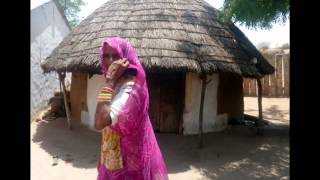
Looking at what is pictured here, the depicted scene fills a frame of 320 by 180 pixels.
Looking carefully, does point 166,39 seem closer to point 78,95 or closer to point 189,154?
point 189,154

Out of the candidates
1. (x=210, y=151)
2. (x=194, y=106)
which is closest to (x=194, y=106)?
(x=194, y=106)

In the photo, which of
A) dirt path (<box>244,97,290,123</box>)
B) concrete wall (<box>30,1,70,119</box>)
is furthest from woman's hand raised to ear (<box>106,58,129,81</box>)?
dirt path (<box>244,97,290,123</box>)

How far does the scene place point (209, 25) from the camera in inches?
389

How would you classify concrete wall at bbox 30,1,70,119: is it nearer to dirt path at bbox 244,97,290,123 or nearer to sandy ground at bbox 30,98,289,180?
sandy ground at bbox 30,98,289,180

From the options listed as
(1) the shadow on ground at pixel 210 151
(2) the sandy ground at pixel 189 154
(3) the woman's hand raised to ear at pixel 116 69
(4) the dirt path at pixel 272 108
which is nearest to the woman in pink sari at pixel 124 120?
(3) the woman's hand raised to ear at pixel 116 69

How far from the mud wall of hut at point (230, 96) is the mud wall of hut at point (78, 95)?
12.4ft

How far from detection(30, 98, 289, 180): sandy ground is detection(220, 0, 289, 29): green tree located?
276 centimetres

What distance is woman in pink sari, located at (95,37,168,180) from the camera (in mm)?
2305

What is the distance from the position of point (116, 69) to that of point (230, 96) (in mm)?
8921

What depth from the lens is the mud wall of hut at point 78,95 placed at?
10.6m
